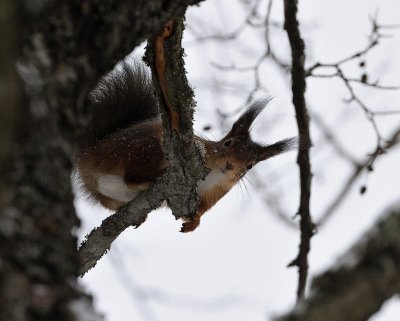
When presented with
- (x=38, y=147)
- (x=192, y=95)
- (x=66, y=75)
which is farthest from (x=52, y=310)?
(x=192, y=95)

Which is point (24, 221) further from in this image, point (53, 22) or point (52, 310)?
point (53, 22)

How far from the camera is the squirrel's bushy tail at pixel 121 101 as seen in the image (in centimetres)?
299

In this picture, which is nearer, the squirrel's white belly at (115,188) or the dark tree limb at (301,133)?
the dark tree limb at (301,133)

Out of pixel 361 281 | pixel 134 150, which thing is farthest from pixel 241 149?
pixel 361 281

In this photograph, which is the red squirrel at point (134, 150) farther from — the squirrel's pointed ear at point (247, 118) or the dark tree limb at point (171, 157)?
the dark tree limb at point (171, 157)

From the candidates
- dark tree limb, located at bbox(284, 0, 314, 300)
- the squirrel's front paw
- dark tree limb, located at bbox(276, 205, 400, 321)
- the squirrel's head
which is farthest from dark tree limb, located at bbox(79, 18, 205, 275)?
dark tree limb, located at bbox(276, 205, 400, 321)

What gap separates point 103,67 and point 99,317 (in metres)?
0.37

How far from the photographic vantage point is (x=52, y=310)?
81 cm

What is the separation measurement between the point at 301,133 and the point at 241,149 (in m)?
0.46

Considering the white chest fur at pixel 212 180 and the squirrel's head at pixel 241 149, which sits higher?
the squirrel's head at pixel 241 149

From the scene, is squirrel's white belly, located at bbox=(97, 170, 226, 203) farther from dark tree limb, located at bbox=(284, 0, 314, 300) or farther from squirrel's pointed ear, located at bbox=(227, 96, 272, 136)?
dark tree limb, located at bbox=(284, 0, 314, 300)

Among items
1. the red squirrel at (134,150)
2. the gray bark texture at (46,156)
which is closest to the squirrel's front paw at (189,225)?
the red squirrel at (134,150)

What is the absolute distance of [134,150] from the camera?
277 cm

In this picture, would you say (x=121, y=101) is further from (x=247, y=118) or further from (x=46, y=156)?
(x=46, y=156)
